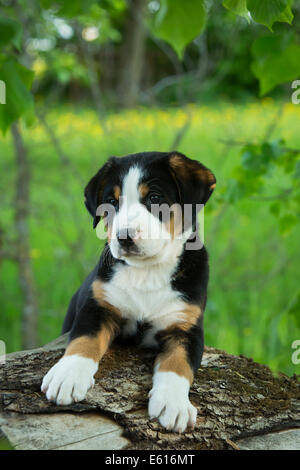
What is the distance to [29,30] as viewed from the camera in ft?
16.8

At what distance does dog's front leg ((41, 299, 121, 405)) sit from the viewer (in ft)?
7.29

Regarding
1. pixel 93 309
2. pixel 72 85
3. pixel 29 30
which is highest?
pixel 72 85

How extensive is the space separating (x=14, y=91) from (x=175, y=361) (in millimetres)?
1355

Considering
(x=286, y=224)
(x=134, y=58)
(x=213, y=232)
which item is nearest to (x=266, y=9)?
(x=286, y=224)

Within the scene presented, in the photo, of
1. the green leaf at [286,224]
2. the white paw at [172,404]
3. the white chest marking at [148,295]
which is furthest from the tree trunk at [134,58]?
the white paw at [172,404]

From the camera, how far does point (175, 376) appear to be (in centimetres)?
234

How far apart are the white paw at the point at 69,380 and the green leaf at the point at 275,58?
154 cm

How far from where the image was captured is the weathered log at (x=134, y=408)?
2025mm

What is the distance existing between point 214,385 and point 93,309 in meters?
0.72

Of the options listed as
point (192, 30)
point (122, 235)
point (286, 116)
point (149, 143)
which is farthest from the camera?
point (286, 116)

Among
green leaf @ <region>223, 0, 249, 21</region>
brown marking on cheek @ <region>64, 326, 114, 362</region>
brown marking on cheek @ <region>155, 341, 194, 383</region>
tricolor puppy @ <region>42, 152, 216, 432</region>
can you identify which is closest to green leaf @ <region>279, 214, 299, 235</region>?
tricolor puppy @ <region>42, 152, 216, 432</region>

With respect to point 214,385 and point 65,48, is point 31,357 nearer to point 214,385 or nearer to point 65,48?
point 214,385

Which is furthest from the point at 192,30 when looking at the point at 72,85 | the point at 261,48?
the point at 72,85

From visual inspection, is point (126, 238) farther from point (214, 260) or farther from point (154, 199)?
point (214, 260)
